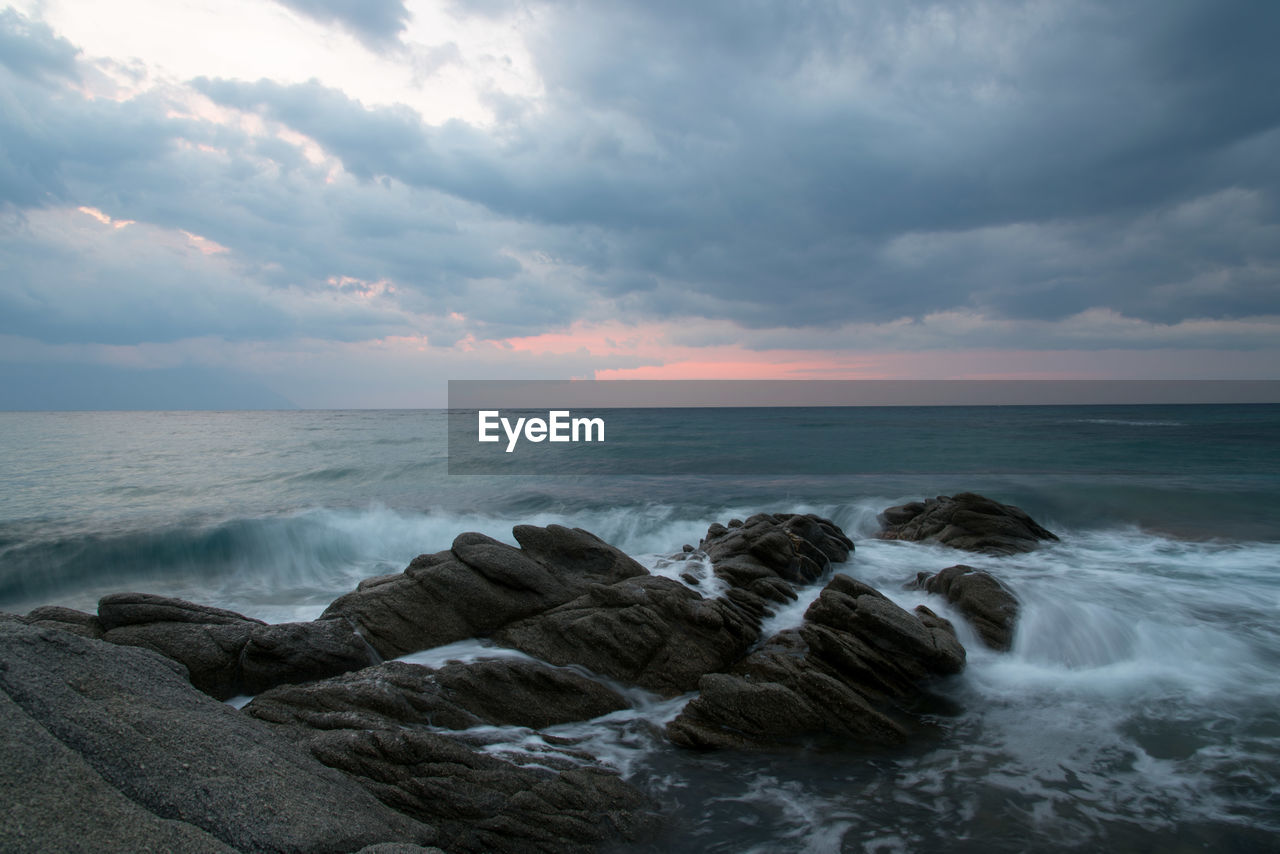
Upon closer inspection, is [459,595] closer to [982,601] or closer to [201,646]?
[201,646]

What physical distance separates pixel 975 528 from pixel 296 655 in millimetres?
15739

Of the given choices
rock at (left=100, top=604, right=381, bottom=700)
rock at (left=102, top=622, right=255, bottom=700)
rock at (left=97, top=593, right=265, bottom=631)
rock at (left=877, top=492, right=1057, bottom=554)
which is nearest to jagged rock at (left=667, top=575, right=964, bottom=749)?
rock at (left=100, top=604, right=381, bottom=700)

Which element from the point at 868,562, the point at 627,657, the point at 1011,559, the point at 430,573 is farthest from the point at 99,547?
the point at 1011,559

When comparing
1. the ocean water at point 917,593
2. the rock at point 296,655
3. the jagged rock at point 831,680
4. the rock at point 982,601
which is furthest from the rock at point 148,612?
the rock at point 982,601

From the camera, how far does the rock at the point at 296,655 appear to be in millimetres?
7176

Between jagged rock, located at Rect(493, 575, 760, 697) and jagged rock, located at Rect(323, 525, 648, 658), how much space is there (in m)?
0.40

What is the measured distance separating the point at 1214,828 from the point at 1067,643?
445 cm

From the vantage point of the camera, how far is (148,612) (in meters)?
7.67

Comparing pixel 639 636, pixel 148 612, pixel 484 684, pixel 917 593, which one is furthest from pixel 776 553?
pixel 148 612

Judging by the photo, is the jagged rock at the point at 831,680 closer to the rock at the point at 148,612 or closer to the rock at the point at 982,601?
the rock at the point at 982,601

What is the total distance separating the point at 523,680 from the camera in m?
7.66

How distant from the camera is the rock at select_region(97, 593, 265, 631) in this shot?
7578 mm

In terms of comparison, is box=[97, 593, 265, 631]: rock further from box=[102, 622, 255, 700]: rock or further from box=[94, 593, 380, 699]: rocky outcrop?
box=[102, 622, 255, 700]: rock

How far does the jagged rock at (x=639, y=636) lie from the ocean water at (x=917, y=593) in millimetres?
714
